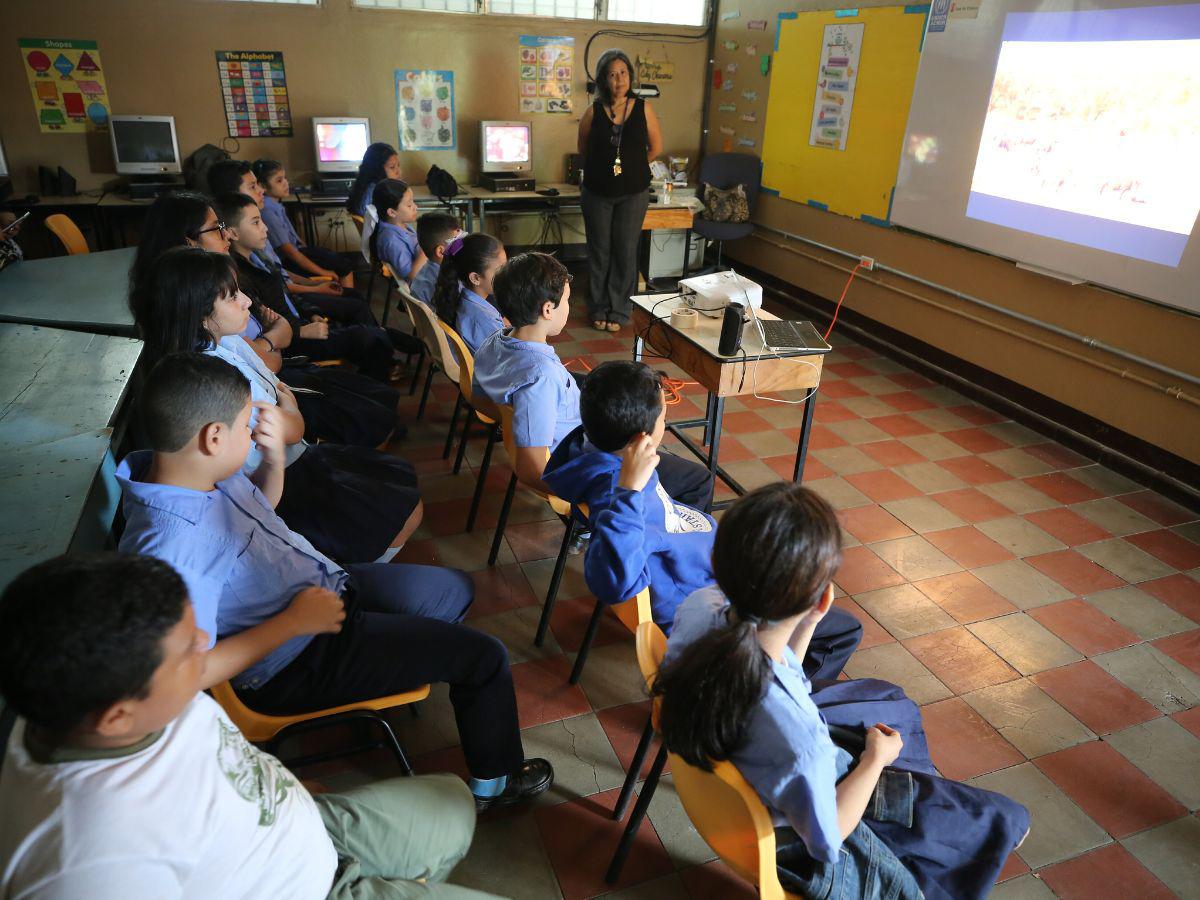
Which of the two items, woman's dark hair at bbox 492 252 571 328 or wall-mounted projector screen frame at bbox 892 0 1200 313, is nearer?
woman's dark hair at bbox 492 252 571 328

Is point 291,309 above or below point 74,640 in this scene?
below

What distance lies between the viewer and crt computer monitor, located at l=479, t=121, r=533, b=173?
5.80 meters

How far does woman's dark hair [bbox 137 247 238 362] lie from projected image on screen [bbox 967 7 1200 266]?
345 cm

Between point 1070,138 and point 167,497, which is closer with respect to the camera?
point 167,497

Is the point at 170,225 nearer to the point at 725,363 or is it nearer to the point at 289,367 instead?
the point at 289,367

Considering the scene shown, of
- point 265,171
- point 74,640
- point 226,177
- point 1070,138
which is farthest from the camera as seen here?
point 265,171

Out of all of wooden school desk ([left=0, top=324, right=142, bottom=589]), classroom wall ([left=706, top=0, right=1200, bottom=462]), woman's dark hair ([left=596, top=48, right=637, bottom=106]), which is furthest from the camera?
woman's dark hair ([left=596, top=48, right=637, bottom=106])

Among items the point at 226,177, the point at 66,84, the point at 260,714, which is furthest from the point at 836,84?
the point at 66,84

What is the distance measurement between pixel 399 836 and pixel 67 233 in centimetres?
389

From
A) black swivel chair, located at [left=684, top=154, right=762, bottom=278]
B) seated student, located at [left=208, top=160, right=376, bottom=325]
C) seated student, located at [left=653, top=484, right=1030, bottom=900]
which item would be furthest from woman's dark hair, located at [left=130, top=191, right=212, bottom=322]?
black swivel chair, located at [left=684, top=154, right=762, bottom=278]

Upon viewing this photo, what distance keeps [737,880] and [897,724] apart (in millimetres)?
502

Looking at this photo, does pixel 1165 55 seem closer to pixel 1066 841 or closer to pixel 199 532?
pixel 1066 841

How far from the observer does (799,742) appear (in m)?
1.02

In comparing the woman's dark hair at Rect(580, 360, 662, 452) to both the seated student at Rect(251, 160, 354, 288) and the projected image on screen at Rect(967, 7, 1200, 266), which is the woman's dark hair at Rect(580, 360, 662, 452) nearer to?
the projected image on screen at Rect(967, 7, 1200, 266)
